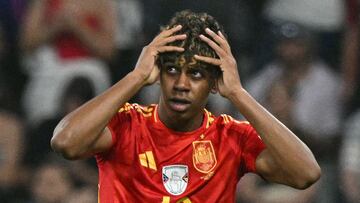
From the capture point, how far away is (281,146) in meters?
4.45

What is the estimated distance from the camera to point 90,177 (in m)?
7.36

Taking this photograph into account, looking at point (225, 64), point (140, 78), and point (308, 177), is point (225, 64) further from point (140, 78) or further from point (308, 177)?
point (308, 177)

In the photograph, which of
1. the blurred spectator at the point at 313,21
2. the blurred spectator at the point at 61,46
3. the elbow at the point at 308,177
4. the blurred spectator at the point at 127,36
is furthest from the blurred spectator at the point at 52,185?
the elbow at the point at 308,177

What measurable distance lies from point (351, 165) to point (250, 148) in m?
2.82

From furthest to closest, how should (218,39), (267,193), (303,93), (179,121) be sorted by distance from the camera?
1. (303,93)
2. (267,193)
3. (179,121)
4. (218,39)

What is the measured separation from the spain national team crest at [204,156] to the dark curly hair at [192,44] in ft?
1.26

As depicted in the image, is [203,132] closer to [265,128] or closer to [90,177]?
[265,128]

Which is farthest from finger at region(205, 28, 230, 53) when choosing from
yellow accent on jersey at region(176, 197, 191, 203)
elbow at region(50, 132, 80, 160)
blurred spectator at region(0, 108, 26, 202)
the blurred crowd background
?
Result: blurred spectator at region(0, 108, 26, 202)

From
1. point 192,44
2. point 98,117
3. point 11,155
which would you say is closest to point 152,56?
point 192,44

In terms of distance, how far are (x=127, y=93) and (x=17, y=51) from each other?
3.41m

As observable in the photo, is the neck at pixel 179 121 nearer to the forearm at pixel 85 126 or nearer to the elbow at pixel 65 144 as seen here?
the forearm at pixel 85 126

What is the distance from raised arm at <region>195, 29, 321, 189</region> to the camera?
446 cm

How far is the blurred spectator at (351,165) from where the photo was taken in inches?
285

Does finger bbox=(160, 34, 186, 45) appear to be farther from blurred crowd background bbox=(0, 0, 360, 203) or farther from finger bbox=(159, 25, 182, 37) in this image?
blurred crowd background bbox=(0, 0, 360, 203)
